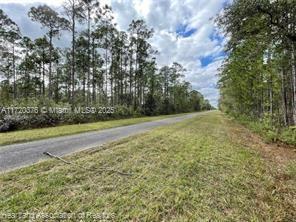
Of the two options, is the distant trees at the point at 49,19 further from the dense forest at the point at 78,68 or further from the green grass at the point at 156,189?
the green grass at the point at 156,189

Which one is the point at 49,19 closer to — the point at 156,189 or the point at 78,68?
the point at 78,68

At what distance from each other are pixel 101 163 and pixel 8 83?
105ft

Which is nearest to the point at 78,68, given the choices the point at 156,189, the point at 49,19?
the point at 49,19

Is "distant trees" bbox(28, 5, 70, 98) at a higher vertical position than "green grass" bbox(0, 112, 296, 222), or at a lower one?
higher

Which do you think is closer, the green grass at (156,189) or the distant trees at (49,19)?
the green grass at (156,189)

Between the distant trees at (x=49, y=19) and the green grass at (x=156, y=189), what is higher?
the distant trees at (x=49, y=19)

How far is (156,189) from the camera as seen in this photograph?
9.98ft

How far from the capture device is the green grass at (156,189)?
2406 mm

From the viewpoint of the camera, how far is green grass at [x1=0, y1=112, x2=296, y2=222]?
241cm

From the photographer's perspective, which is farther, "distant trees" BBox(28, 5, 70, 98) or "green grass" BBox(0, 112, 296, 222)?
"distant trees" BBox(28, 5, 70, 98)

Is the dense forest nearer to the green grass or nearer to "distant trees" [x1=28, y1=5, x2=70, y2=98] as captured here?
"distant trees" [x1=28, y1=5, x2=70, y2=98]

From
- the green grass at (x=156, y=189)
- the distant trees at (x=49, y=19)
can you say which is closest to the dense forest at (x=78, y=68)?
the distant trees at (x=49, y=19)

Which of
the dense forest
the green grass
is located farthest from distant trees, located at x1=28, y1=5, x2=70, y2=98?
the green grass

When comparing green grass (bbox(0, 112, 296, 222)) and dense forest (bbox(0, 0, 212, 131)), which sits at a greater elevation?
dense forest (bbox(0, 0, 212, 131))
